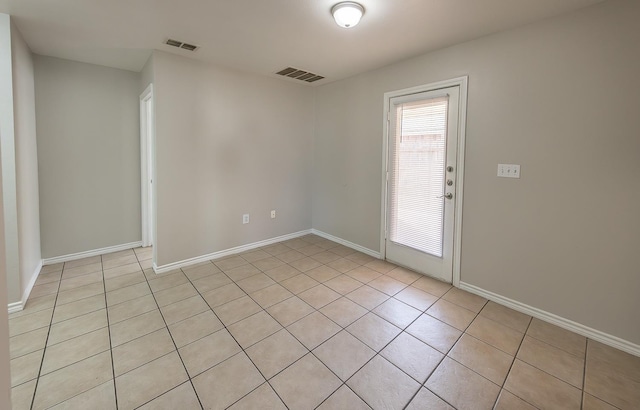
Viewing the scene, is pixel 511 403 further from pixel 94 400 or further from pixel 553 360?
pixel 94 400

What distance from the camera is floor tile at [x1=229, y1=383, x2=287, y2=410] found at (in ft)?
5.08

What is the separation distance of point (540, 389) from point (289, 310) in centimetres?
177

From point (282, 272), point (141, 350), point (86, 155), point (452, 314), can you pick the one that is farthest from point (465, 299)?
point (86, 155)

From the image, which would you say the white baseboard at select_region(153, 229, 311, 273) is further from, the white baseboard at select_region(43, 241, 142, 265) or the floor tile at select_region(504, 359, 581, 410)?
the floor tile at select_region(504, 359, 581, 410)

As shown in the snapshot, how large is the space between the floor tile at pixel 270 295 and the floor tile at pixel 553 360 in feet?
6.21

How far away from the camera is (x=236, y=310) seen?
249 cm

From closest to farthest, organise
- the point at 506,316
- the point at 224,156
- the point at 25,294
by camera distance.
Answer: the point at 506,316 < the point at 25,294 < the point at 224,156

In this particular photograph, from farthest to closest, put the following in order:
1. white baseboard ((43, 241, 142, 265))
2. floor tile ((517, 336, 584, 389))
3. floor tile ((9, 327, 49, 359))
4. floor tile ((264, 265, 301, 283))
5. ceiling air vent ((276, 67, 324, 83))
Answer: ceiling air vent ((276, 67, 324, 83)), white baseboard ((43, 241, 142, 265)), floor tile ((264, 265, 301, 283)), floor tile ((9, 327, 49, 359)), floor tile ((517, 336, 584, 389))

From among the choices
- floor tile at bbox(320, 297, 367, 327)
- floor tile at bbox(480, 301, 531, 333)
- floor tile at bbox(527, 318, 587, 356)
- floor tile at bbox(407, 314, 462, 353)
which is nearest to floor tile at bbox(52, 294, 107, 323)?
floor tile at bbox(320, 297, 367, 327)

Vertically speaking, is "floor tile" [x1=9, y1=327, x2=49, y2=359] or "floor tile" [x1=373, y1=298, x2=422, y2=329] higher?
"floor tile" [x1=373, y1=298, x2=422, y2=329]

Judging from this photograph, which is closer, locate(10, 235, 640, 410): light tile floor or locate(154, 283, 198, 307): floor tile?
locate(10, 235, 640, 410): light tile floor

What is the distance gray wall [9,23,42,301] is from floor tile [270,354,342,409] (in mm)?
2469

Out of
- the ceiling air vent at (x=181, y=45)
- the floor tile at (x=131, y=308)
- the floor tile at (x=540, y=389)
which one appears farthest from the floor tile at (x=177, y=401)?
the ceiling air vent at (x=181, y=45)

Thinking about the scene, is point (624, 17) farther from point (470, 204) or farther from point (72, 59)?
point (72, 59)
